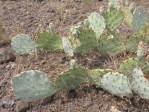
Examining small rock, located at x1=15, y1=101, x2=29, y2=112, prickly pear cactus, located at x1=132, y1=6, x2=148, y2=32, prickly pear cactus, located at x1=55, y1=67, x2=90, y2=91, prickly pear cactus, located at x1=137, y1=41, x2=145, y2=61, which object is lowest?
small rock, located at x1=15, y1=101, x2=29, y2=112

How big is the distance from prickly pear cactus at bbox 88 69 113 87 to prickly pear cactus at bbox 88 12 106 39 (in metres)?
0.78

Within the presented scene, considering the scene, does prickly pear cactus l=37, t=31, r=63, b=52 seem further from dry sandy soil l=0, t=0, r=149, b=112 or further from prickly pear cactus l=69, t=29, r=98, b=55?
prickly pear cactus l=69, t=29, r=98, b=55

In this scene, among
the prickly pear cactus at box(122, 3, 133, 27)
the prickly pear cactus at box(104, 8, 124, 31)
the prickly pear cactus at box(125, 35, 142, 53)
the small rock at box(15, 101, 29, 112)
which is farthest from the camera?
the prickly pear cactus at box(122, 3, 133, 27)

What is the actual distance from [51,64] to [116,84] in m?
1.01

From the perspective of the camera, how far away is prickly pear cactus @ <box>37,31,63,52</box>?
4980 mm

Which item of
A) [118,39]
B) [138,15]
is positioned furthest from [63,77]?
[138,15]

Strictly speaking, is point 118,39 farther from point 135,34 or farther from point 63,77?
point 63,77

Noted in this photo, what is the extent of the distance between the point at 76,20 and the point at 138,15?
120 centimetres

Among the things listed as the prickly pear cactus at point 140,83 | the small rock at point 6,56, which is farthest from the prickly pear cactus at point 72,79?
the small rock at point 6,56

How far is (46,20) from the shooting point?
609 centimetres

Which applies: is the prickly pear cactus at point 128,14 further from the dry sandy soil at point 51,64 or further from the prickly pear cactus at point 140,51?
the prickly pear cactus at point 140,51

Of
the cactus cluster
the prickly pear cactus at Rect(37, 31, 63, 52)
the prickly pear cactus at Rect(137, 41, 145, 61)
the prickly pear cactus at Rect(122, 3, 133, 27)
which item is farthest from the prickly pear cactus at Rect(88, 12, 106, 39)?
the prickly pear cactus at Rect(137, 41, 145, 61)

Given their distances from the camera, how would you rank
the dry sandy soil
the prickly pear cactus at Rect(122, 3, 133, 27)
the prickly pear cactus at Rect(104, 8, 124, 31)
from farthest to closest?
the prickly pear cactus at Rect(122, 3, 133, 27) < the prickly pear cactus at Rect(104, 8, 124, 31) < the dry sandy soil

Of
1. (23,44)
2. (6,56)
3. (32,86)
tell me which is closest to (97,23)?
(23,44)
